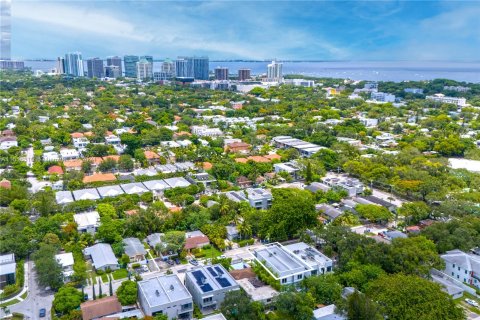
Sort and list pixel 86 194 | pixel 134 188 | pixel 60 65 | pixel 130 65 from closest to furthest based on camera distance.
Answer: pixel 86 194, pixel 134 188, pixel 60 65, pixel 130 65

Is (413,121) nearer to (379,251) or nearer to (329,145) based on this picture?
(329,145)

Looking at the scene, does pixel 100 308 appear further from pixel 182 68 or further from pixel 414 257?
pixel 182 68

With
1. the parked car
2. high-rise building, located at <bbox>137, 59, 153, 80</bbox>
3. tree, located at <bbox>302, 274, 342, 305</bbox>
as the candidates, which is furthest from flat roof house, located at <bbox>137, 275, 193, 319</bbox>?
high-rise building, located at <bbox>137, 59, 153, 80</bbox>

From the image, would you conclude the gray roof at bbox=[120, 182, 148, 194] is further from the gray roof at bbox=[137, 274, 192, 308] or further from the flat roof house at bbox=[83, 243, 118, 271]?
the gray roof at bbox=[137, 274, 192, 308]

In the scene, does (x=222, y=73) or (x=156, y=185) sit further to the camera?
(x=222, y=73)

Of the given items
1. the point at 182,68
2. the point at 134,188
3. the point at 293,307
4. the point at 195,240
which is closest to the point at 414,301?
the point at 293,307

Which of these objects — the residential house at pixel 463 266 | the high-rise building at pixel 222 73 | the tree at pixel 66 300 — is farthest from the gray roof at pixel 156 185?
the high-rise building at pixel 222 73
